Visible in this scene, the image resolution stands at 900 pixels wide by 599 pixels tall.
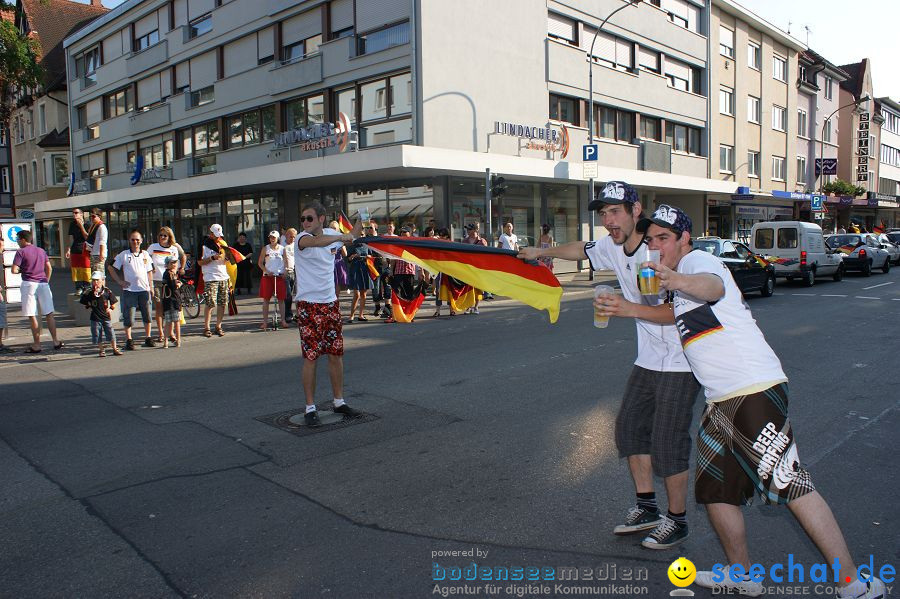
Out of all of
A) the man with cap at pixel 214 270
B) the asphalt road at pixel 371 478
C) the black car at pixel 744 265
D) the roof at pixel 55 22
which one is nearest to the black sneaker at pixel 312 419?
the asphalt road at pixel 371 478

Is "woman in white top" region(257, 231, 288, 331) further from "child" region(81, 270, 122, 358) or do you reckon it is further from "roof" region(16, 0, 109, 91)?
"roof" region(16, 0, 109, 91)

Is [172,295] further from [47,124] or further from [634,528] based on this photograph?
[47,124]

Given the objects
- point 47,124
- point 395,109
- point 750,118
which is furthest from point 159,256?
point 47,124

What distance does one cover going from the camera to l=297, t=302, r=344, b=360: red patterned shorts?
20.3 ft

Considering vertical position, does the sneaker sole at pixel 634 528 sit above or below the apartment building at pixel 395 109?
below

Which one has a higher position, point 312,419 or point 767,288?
point 767,288

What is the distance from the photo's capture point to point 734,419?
3062 mm

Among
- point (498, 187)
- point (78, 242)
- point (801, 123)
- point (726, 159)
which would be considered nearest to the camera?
point (78, 242)

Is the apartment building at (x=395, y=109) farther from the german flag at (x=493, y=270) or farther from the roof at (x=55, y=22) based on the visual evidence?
the german flag at (x=493, y=270)

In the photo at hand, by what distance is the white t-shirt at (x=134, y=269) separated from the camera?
1091 cm

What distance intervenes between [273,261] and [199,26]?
68.6 ft

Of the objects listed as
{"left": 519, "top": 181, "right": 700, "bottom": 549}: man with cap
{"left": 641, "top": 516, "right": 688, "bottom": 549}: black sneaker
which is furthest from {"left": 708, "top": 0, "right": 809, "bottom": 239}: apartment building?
{"left": 641, "top": 516, "right": 688, "bottom": 549}: black sneaker

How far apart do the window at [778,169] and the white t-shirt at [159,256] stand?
123 ft

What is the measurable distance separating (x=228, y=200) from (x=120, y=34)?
13.0 m
